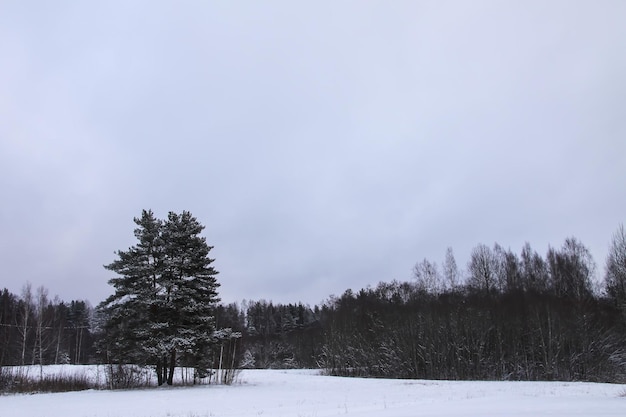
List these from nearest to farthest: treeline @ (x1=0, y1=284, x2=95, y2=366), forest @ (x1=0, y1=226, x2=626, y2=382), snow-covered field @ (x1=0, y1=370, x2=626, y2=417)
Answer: snow-covered field @ (x1=0, y1=370, x2=626, y2=417) < forest @ (x1=0, y1=226, x2=626, y2=382) < treeline @ (x1=0, y1=284, x2=95, y2=366)

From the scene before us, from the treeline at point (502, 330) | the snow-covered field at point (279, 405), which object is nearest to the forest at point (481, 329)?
the treeline at point (502, 330)

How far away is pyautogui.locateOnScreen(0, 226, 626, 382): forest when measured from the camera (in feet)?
146

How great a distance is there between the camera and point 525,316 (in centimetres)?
4816

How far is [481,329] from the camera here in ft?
162

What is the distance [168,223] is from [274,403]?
57.5 feet

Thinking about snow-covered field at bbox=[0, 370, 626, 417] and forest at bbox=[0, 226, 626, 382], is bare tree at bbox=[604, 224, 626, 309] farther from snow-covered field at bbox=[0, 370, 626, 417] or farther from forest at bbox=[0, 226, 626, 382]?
snow-covered field at bbox=[0, 370, 626, 417]

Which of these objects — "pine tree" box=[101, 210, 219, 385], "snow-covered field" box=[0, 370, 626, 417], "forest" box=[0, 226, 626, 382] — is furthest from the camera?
"forest" box=[0, 226, 626, 382]

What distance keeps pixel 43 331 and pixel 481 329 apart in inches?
2301

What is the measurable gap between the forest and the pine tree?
212 cm

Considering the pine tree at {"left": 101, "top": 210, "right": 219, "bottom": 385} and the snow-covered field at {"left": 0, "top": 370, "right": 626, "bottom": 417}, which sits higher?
the pine tree at {"left": 101, "top": 210, "right": 219, "bottom": 385}

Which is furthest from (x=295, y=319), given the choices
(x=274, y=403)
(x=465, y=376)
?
(x=274, y=403)

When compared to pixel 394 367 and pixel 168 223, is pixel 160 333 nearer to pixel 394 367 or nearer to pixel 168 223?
pixel 168 223

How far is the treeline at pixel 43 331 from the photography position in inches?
2182

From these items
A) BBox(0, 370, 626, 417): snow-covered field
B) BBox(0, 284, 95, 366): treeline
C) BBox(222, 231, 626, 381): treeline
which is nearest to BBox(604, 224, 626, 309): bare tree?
BBox(222, 231, 626, 381): treeline
